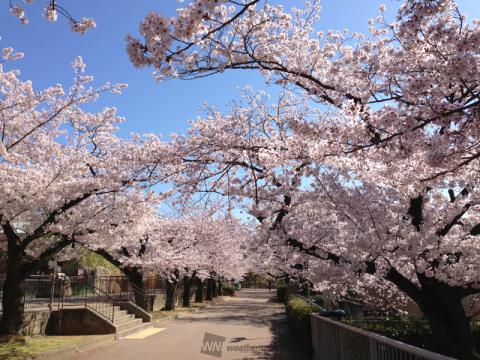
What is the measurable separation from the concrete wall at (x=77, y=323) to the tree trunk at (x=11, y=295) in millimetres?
2950

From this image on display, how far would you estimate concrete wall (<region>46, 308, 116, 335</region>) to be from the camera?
16359mm

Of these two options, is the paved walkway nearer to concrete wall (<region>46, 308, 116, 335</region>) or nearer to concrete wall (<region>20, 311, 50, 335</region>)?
concrete wall (<region>46, 308, 116, 335</region>)

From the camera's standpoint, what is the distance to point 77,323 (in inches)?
656

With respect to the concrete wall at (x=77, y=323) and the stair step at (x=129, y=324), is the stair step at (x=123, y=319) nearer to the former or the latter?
the stair step at (x=129, y=324)

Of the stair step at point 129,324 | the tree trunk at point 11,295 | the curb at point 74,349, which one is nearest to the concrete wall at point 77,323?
the stair step at point 129,324

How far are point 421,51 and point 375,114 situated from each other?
3.67ft

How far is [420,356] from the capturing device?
3.87 m

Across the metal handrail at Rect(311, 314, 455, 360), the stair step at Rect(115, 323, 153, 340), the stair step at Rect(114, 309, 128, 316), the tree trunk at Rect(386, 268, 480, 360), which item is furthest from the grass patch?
the tree trunk at Rect(386, 268, 480, 360)

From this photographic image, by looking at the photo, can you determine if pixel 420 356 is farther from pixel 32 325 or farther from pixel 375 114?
pixel 32 325

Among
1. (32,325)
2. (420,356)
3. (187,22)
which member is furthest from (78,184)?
(420,356)

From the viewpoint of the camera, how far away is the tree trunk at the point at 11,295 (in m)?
13.2

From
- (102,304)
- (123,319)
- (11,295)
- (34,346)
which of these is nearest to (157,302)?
(123,319)

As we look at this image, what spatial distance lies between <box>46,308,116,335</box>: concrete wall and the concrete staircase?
55 centimetres

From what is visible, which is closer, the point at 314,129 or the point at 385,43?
the point at 314,129
